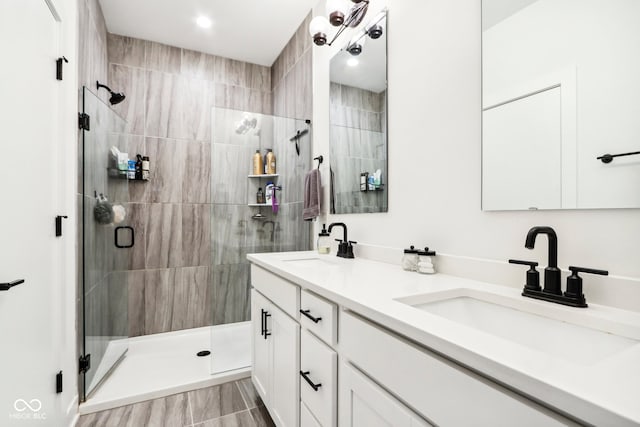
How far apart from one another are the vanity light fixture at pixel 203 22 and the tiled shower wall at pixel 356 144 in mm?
1379

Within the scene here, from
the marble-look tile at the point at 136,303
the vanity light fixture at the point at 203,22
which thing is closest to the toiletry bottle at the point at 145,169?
the marble-look tile at the point at 136,303

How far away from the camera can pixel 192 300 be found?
2.96 meters

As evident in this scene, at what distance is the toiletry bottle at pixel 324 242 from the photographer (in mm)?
2016

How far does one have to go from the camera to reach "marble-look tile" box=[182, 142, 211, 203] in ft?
9.75

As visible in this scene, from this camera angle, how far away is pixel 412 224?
1.41 meters

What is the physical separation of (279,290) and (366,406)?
696 mm

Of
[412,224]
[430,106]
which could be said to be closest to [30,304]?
[412,224]

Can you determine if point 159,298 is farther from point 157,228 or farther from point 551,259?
point 551,259

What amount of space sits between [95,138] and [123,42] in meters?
1.38

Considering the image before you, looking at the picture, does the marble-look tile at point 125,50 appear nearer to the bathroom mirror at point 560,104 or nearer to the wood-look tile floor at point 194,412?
the wood-look tile floor at point 194,412

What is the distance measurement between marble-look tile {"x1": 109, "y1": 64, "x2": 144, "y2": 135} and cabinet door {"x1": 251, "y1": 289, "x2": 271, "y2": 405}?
6.94 ft

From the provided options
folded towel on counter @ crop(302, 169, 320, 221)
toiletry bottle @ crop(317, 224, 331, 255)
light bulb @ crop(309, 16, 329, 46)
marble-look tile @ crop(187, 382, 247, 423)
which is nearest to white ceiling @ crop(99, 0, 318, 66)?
light bulb @ crop(309, 16, 329, 46)

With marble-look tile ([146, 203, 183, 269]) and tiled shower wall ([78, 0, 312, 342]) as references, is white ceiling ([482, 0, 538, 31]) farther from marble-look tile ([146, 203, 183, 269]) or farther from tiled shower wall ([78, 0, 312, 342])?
marble-look tile ([146, 203, 183, 269])

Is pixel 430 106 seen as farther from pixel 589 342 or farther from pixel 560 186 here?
pixel 589 342
